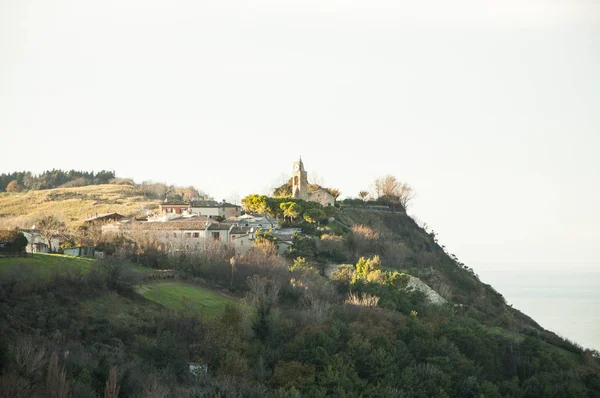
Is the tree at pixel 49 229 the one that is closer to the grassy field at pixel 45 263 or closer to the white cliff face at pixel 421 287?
the grassy field at pixel 45 263

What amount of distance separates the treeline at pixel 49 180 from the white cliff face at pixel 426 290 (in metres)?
63.9

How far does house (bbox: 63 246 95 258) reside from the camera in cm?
4175

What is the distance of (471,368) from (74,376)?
62.5 feet

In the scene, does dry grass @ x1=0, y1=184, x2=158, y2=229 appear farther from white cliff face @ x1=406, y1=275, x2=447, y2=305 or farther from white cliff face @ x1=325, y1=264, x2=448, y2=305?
white cliff face @ x1=406, y1=275, x2=447, y2=305

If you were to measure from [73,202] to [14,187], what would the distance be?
1834cm

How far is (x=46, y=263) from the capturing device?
119 ft

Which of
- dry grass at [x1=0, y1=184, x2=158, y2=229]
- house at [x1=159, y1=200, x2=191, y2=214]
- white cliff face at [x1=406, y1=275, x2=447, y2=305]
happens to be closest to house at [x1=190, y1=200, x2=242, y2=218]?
house at [x1=159, y1=200, x2=191, y2=214]

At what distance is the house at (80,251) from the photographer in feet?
137

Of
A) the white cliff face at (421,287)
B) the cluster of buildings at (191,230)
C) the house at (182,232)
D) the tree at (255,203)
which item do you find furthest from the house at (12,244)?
the tree at (255,203)

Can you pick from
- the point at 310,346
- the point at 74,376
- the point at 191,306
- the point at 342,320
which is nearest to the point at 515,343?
the point at 342,320

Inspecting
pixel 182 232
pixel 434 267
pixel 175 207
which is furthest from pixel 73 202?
pixel 434 267

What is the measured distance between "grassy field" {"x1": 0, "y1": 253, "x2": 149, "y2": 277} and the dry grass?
30.2 m

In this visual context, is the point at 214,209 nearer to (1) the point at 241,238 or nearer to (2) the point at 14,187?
(1) the point at 241,238

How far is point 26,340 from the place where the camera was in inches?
1007
